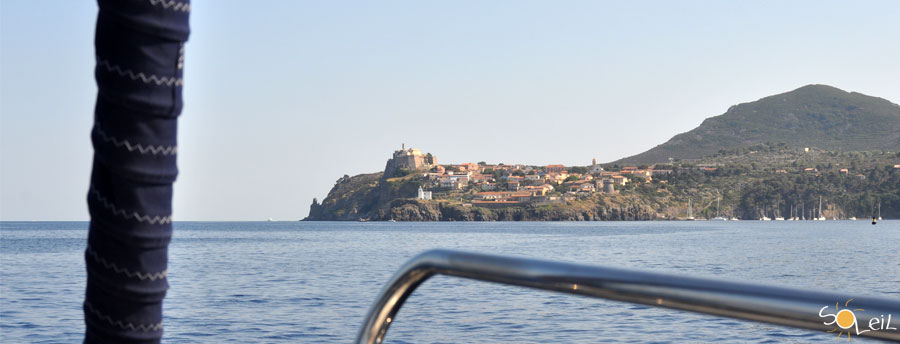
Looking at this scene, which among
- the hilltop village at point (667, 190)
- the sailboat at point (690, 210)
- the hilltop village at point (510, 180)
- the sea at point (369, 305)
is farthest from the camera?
the hilltop village at point (510, 180)

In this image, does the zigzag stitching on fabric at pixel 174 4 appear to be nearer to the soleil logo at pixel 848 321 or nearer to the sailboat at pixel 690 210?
the soleil logo at pixel 848 321

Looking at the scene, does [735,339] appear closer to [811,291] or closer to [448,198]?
[811,291]

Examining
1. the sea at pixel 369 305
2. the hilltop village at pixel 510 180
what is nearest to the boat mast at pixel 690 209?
the hilltop village at pixel 510 180

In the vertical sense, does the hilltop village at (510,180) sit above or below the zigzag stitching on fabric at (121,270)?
above

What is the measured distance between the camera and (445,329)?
17328 mm

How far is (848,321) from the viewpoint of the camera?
2.61ft

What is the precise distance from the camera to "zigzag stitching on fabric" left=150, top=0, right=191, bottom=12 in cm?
86

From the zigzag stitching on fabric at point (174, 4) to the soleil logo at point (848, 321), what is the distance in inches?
24.7

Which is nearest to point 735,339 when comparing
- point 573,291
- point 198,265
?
point 573,291

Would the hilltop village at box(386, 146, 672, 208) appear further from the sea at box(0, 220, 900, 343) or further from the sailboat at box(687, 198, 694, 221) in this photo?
the sea at box(0, 220, 900, 343)

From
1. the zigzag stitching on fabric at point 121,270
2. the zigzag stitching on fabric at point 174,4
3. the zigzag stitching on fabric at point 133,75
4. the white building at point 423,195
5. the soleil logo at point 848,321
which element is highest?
the white building at point 423,195

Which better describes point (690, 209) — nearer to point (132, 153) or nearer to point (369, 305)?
point (369, 305)

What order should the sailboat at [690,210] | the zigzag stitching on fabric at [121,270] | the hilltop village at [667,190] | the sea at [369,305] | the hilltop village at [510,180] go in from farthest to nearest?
the hilltop village at [510,180] → the sailboat at [690,210] → the hilltop village at [667,190] → the sea at [369,305] → the zigzag stitching on fabric at [121,270]

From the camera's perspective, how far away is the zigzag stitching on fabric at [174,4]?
2.81 ft
